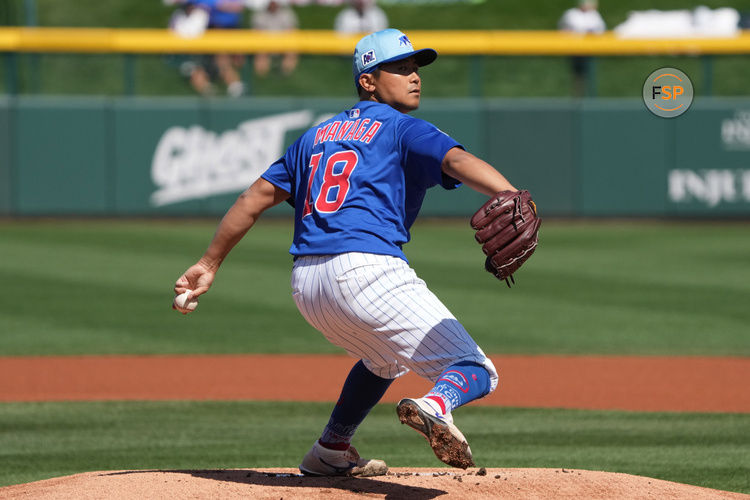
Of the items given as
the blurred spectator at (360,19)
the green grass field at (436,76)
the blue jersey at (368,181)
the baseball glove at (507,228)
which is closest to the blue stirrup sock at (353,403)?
the blue jersey at (368,181)

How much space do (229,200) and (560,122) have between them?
5.01 metres

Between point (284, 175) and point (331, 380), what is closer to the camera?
point (284, 175)

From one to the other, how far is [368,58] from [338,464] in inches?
61.9

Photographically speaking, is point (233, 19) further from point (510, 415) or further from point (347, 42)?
point (510, 415)

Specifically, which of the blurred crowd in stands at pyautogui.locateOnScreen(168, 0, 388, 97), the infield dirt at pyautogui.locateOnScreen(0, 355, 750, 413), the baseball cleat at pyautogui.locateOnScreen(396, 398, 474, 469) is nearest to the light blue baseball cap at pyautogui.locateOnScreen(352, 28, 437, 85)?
the baseball cleat at pyautogui.locateOnScreen(396, 398, 474, 469)

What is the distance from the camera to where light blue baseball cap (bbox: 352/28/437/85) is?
14.2 feet

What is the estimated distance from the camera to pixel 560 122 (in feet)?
60.2

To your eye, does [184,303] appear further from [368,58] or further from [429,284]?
[429,284]

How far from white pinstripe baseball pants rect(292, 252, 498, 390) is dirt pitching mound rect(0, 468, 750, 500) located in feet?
1.76

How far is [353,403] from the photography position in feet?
15.5

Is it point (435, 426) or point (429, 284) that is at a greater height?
point (435, 426)

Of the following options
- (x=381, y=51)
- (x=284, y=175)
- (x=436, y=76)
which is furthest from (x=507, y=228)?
(x=436, y=76)

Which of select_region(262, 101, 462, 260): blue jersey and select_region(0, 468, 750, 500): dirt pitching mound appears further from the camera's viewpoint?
select_region(0, 468, 750, 500): dirt pitching mound

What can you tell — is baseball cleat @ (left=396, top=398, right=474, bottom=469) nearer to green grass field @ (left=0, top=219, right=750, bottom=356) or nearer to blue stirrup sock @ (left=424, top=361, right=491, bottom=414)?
blue stirrup sock @ (left=424, top=361, right=491, bottom=414)
